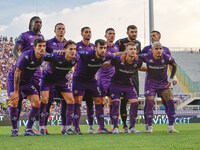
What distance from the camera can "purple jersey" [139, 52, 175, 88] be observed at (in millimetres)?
8859

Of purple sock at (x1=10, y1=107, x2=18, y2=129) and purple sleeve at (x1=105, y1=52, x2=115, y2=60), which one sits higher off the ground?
purple sleeve at (x1=105, y1=52, x2=115, y2=60)

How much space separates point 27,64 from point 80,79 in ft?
5.12

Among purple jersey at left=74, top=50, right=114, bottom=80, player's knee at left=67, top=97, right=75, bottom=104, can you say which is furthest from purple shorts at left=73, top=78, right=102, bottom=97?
player's knee at left=67, top=97, right=75, bottom=104

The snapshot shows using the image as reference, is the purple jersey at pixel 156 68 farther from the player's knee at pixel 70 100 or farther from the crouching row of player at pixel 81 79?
the player's knee at pixel 70 100

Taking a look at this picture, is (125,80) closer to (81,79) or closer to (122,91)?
(122,91)

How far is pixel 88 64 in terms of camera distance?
8305mm

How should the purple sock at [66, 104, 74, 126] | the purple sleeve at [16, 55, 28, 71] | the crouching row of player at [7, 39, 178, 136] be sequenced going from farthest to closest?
1. the purple sock at [66, 104, 74, 126]
2. the crouching row of player at [7, 39, 178, 136]
3. the purple sleeve at [16, 55, 28, 71]

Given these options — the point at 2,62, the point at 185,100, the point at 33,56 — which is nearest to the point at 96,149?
the point at 33,56

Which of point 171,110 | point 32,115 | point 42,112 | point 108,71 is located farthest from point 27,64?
point 171,110

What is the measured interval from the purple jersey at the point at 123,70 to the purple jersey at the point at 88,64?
0.32 m

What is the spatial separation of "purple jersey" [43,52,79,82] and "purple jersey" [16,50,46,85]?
0.25 meters

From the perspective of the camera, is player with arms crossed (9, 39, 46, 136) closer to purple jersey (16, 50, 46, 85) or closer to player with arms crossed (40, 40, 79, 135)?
purple jersey (16, 50, 46, 85)

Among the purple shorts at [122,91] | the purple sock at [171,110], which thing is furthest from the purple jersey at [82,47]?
the purple sock at [171,110]

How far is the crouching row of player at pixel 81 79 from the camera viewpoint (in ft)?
25.7
